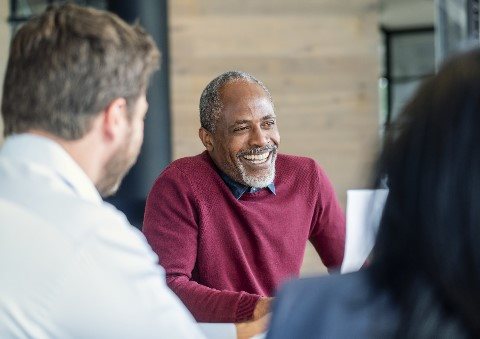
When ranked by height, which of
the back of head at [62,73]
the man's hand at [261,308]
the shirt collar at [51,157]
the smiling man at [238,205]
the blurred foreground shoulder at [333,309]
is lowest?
the man's hand at [261,308]

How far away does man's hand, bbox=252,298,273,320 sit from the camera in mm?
1711

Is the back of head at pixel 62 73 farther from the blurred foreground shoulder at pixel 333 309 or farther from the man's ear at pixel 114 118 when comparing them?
the blurred foreground shoulder at pixel 333 309

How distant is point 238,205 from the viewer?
6.91 ft

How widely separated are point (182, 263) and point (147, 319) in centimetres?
78

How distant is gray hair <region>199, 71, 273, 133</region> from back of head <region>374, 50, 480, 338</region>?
4.50ft

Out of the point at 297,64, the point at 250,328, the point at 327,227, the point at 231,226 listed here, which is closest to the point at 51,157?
the point at 250,328

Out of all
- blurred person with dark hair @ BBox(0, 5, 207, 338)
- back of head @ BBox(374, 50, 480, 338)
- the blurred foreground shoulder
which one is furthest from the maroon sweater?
back of head @ BBox(374, 50, 480, 338)

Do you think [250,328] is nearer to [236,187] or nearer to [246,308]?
[246,308]

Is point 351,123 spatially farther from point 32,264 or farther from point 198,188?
point 32,264

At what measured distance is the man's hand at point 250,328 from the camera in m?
1.65

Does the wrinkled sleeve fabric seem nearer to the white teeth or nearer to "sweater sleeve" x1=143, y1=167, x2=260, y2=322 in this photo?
"sweater sleeve" x1=143, y1=167, x2=260, y2=322

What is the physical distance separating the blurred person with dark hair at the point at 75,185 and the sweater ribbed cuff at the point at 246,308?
44 cm

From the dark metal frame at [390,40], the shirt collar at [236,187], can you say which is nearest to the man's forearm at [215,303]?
the shirt collar at [236,187]

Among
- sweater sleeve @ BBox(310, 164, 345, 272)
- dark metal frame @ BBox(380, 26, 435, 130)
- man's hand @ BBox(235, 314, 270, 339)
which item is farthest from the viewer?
dark metal frame @ BBox(380, 26, 435, 130)
